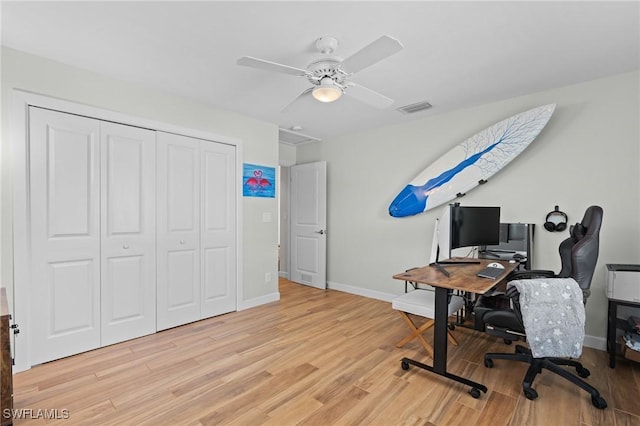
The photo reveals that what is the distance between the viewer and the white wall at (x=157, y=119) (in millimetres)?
2291

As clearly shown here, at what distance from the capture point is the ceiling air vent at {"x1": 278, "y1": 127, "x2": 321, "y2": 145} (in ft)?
15.0

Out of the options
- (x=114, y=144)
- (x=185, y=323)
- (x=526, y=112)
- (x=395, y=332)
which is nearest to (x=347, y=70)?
(x=526, y=112)

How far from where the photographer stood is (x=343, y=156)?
4785 mm

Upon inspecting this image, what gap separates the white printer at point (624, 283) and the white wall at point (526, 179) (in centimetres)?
33

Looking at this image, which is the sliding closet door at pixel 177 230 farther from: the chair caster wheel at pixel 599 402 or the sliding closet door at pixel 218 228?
the chair caster wheel at pixel 599 402


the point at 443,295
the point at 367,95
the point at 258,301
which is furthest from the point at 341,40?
the point at 258,301

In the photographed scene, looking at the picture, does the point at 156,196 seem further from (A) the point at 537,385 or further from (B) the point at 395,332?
(A) the point at 537,385

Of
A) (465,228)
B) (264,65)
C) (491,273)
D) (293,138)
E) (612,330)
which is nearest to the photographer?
(264,65)

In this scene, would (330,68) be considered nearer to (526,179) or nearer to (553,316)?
(553,316)

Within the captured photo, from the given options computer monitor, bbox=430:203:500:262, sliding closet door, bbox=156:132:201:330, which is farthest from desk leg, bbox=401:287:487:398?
sliding closet door, bbox=156:132:201:330

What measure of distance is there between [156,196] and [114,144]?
60 centimetres

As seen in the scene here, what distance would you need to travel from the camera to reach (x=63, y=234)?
255 cm

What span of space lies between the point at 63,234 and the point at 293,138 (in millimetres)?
3310

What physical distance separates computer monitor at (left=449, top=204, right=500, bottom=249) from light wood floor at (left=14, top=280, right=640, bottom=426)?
98 cm
